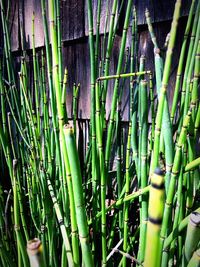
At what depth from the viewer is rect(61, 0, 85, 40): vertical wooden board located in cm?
122

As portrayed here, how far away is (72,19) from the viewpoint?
1260mm

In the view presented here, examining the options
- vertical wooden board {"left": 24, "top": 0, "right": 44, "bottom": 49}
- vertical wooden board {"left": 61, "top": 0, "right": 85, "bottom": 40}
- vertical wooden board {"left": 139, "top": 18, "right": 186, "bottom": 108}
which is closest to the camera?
vertical wooden board {"left": 139, "top": 18, "right": 186, "bottom": 108}

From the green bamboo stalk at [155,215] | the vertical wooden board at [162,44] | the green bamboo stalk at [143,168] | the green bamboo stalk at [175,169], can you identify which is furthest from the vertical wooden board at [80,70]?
the green bamboo stalk at [155,215]

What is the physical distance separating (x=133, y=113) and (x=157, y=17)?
0.48m

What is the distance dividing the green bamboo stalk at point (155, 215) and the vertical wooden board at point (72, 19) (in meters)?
1.11

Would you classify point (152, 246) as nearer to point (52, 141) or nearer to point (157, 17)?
point (52, 141)

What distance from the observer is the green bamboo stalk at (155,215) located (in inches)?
10.2

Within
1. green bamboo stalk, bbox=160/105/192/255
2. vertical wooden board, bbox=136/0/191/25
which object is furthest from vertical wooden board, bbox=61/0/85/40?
green bamboo stalk, bbox=160/105/192/255

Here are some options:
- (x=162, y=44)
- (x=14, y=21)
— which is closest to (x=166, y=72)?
(x=162, y=44)

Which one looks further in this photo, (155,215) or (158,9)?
(158,9)

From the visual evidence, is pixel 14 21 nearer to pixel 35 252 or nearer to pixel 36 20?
pixel 36 20

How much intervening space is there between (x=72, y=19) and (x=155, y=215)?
1188mm

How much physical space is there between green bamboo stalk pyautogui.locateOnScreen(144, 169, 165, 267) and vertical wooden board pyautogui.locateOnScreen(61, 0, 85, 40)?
3.65 feet

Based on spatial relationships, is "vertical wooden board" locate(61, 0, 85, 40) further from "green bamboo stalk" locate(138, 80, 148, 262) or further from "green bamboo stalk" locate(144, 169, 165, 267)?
"green bamboo stalk" locate(144, 169, 165, 267)
